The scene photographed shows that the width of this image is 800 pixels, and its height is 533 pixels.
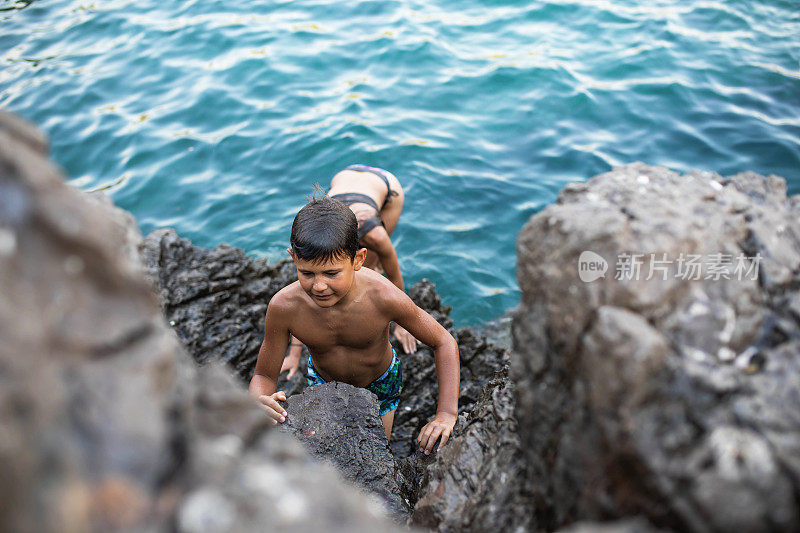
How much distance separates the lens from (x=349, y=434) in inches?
129

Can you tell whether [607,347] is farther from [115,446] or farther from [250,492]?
[115,446]

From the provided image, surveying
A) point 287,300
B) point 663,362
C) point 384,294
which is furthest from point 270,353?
point 663,362

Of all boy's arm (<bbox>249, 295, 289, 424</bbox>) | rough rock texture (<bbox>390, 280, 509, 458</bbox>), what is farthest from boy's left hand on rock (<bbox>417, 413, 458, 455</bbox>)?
boy's arm (<bbox>249, 295, 289, 424</bbox>)

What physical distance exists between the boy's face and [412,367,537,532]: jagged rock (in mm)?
1177

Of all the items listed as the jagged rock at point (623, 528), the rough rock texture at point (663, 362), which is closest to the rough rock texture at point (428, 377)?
the rough rock texture at point (663, 362)

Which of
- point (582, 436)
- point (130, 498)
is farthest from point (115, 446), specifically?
point (582, 436)

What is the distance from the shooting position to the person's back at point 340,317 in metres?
3.50

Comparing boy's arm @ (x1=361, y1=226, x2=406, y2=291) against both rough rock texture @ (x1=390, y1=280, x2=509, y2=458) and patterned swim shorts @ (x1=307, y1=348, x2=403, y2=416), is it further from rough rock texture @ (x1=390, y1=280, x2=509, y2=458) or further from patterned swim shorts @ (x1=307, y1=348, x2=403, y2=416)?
patterned swim shorts @ (x1=307, y1=348, x2=403, y2=416)

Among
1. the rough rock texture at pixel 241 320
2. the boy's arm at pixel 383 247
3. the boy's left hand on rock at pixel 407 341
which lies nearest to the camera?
the rough rock texture at pixel 241 320

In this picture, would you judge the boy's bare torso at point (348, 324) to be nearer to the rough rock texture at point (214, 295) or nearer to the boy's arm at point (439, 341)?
the boy's arm at point (439, 341)

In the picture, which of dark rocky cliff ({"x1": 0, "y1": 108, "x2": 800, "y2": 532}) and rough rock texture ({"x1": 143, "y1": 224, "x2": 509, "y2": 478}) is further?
rough rock texture ({"x1": 143, "y1": 224, "x2": 509, "y2": 478})

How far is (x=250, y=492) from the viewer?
1321 mm

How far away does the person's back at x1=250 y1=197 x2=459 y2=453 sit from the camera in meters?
3.50

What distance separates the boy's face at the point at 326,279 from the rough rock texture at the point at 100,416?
6.61ft
